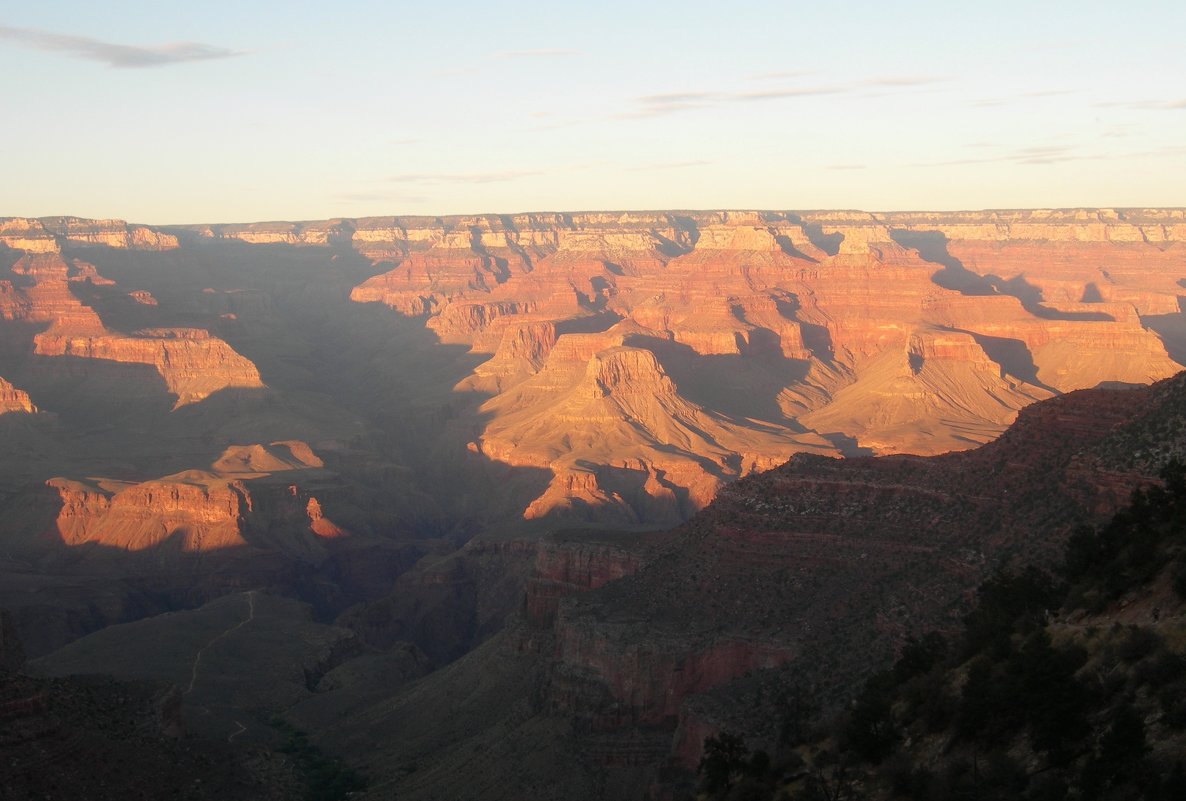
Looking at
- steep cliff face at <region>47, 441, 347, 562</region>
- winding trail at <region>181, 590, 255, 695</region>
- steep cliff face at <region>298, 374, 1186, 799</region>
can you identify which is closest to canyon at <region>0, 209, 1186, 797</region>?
steep cliff face at <region>298, 374, 1186, 799</region>

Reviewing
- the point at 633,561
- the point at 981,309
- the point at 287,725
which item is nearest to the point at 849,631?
the point at 633,561

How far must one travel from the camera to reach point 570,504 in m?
122

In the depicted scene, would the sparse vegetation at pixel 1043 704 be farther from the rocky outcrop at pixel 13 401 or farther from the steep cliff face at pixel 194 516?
the rocky outcrop at pixel 13 401

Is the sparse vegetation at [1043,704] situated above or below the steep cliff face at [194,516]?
above

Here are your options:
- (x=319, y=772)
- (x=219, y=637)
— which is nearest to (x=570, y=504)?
(x=219, y=637)

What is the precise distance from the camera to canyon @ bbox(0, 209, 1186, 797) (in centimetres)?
4419

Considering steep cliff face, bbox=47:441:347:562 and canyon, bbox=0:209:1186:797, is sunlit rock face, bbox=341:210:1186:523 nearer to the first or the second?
canyon, bbox=0:209:1186:797

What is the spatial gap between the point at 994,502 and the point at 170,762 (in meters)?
28.6

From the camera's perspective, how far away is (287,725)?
219 feet

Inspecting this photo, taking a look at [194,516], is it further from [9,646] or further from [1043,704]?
[1043,704]

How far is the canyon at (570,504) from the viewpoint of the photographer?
4419 centimetres

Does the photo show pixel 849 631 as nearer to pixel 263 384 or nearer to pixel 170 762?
pixel 170 762

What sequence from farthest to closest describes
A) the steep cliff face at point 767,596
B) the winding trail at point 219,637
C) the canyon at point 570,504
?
1. the winding trail at point 219,637
2. the canyon at point 570,504
3. the steep cliff face at point 767,596

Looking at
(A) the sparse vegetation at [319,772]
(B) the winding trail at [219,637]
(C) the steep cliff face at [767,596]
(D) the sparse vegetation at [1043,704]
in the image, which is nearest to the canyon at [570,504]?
(C) the steep cliff face at [767,596]
